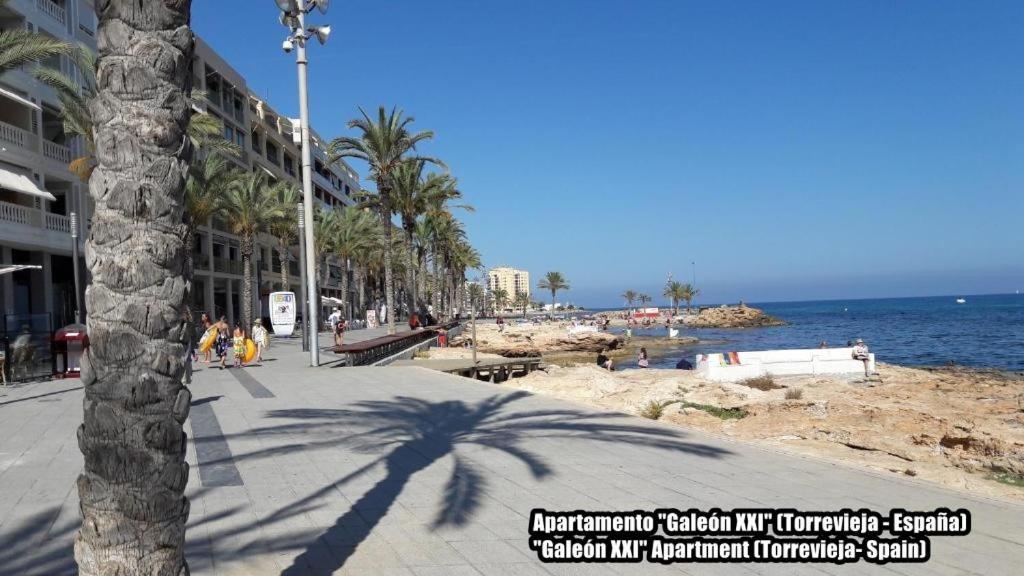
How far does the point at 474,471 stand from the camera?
7500 millimetres

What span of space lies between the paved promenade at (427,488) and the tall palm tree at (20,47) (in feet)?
28.2

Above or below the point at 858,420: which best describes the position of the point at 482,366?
above

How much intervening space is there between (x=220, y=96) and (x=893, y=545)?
48.8 meters

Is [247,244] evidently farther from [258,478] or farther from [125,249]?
[125,249]

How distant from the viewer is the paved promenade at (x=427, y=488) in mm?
4922

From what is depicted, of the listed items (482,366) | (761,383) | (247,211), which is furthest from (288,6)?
(247,211)

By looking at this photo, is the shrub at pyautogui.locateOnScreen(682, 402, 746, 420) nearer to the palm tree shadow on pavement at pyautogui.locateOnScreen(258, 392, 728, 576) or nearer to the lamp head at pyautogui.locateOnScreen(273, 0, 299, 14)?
the palm tree shadow on pavement at pyautogui.locateOnScreen(258, 392, 728, 576)

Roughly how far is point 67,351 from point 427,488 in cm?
1545

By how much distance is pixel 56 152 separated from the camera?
27406mm

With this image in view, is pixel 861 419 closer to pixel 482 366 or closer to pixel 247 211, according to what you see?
pixel 482 366

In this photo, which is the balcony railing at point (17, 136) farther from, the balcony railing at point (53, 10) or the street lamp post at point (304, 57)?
the street lamp post at point (304, 57)

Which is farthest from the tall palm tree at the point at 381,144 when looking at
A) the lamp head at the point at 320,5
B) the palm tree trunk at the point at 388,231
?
the lamp head at the point at 320,5

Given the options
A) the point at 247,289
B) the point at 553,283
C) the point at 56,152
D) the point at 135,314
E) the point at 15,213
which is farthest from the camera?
the point at 553,283

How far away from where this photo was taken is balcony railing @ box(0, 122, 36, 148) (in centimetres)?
2405
